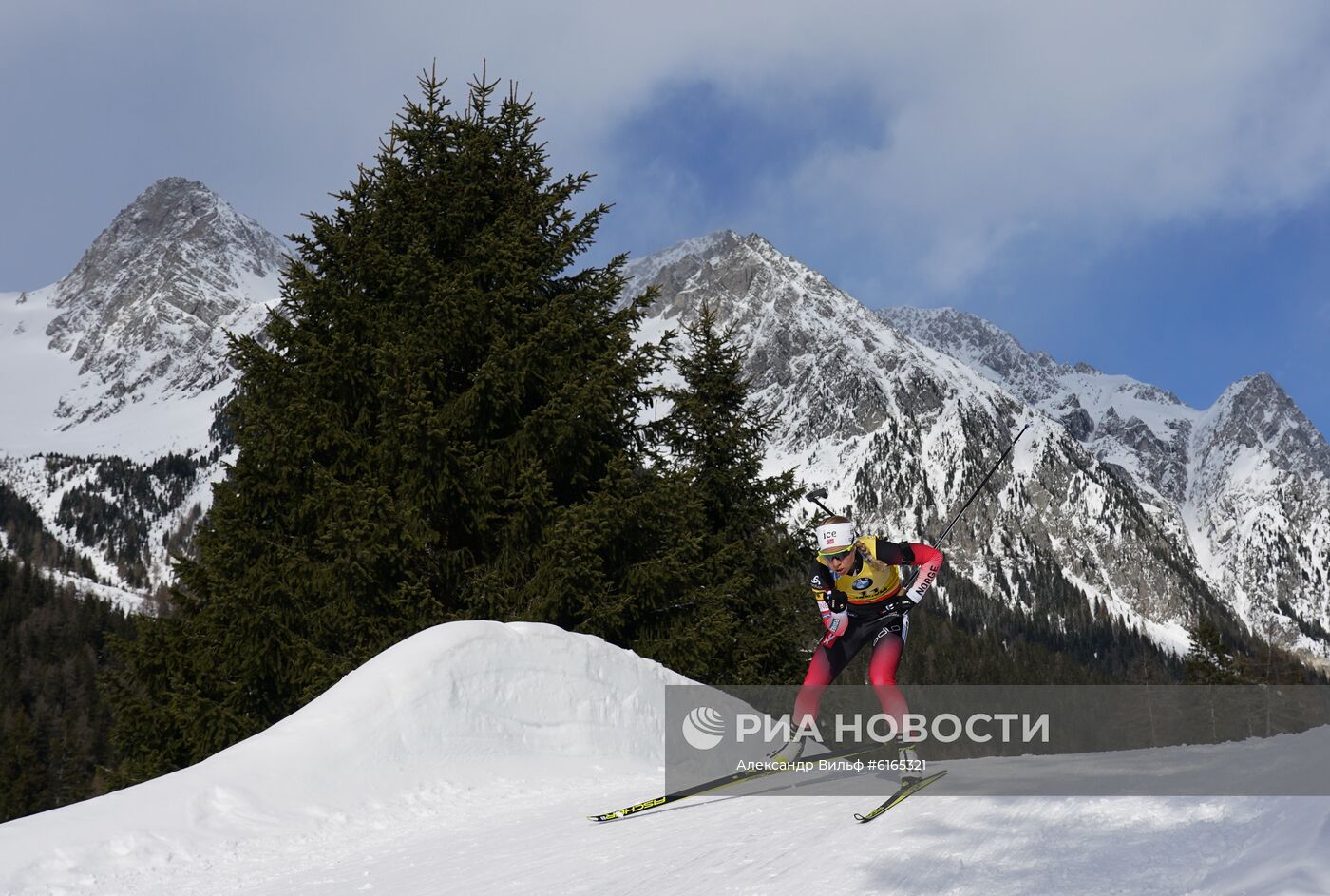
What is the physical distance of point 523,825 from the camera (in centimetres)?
729

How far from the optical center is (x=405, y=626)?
13.1 m

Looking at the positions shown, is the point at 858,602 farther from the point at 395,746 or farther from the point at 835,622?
the point at 395,746

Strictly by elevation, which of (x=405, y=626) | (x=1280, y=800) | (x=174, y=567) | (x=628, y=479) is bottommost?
(x=1280, y=800)

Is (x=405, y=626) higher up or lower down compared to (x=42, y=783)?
higher up

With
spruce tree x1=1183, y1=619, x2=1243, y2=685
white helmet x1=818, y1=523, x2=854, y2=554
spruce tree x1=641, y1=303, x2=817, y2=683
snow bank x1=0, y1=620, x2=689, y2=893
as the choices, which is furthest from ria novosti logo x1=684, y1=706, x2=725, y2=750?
spruce tree x1=1183, y1=619, x2=1243, y2=685

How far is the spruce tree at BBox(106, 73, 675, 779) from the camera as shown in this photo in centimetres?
1307

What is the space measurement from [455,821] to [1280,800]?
529 centimetres

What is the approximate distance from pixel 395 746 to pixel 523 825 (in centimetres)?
168

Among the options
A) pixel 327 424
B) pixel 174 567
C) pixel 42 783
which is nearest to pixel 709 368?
pixel 327 424

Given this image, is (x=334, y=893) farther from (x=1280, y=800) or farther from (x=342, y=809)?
(x=1280, y=800)

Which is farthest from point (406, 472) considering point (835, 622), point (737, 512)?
point (737, 512)

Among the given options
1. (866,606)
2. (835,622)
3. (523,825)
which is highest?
(866,606)

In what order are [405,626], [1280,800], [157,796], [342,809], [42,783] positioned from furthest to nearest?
1. [42,783]
2. [405,626]
3. [342,809]
4. [157,796]
5. [1280,800]

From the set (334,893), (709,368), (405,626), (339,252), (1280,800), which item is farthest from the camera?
(709,368)
